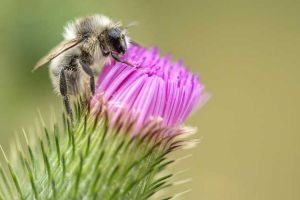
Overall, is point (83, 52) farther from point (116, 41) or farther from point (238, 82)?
point (238, 82)

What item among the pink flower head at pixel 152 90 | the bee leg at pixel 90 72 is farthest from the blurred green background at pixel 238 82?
the pink flower head at pixel 152 90

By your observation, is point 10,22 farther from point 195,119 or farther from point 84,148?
point 195,119

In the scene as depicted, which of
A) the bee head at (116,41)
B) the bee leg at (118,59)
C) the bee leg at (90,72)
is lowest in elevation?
the bee leg at (90,72)

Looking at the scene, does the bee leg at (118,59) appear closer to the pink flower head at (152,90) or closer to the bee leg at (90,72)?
the pink flower head at (152,90)

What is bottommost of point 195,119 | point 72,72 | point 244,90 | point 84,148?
point 84,148

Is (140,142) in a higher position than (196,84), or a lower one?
lower

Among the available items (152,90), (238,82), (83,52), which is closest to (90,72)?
(83,52)

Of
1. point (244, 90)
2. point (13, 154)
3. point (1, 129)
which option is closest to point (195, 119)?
point (244, 90)

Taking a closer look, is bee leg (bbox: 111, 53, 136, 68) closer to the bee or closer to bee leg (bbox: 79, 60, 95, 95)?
the bee
